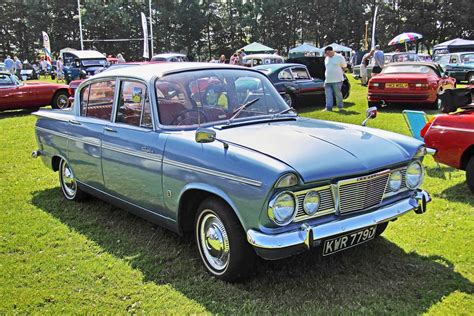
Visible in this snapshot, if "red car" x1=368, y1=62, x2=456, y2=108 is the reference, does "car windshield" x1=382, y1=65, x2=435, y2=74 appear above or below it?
above

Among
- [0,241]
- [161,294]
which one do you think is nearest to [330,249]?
[161,294]

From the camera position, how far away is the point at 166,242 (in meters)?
4.34

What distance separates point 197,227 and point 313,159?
113cm

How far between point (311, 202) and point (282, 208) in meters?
0.23

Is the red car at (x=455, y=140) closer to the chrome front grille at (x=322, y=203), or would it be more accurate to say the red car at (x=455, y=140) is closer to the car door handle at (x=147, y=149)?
the chrome front grille at (x=322, y=203)

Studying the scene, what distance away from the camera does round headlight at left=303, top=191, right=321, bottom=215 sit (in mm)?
3089

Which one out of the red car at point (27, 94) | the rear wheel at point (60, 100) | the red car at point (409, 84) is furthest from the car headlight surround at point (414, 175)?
the rear wheel at point (60, 100)

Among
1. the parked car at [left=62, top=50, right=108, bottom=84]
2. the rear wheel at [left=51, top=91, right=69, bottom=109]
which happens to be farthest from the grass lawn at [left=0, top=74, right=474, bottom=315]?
the parked car at [left=62, top=50, right=108, bottom=84]

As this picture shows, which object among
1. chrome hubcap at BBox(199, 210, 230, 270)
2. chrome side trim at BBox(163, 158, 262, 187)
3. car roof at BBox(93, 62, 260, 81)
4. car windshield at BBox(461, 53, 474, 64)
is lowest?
chrome hubcap at BBox(199, 210, 230, 270)

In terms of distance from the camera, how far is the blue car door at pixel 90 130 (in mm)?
4664

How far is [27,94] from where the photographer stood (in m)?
14.0

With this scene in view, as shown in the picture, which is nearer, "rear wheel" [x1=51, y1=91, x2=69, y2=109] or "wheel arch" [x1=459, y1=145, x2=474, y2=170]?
"wheel arch" [x1=459, y1=145, x2=474, y2=170]

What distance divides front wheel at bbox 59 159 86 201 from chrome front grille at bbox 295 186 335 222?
3.24 metres

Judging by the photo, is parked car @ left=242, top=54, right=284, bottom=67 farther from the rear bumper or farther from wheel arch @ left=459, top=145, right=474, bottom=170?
wheel arch @ left=459, top=145, right=474, bottom=170
